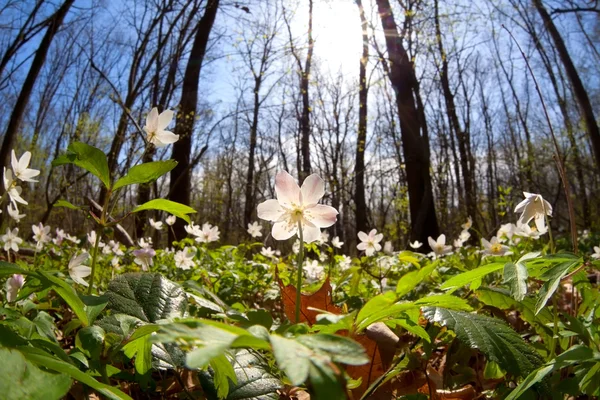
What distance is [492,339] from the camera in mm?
733

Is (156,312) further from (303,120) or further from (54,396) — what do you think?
(303,120)

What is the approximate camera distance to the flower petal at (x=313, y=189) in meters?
0.80

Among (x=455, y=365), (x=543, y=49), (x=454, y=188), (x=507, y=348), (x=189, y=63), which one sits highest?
(x=543, y=49)

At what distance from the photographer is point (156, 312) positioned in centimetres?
81

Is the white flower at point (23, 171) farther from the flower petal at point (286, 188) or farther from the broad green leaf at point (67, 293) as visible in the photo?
the flower petal at point (286, 188)

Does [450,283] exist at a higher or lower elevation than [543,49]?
lower

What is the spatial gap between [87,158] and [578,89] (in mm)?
11961

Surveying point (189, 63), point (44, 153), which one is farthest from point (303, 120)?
point (44, 153)

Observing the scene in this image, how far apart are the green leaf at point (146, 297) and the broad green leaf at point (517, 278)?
58 cm

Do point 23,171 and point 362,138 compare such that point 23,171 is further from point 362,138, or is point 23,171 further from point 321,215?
point 362,138

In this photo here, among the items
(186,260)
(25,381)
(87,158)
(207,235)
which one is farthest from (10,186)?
(207,235)

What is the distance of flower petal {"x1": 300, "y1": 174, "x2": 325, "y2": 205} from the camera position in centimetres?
80

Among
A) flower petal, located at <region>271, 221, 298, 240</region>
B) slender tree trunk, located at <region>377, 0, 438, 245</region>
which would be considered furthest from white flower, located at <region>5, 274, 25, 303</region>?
slender tree trunk, located at <region>377, 0, 438, 245</region>

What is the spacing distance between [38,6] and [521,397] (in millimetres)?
9319
